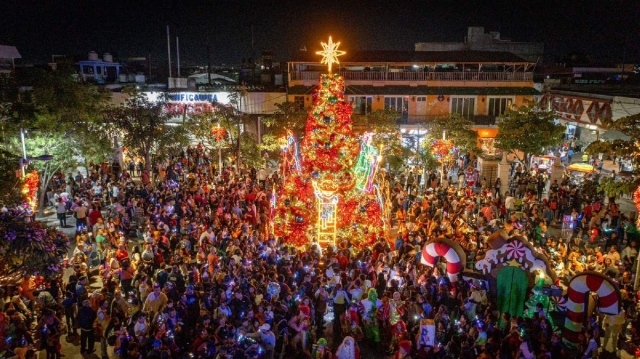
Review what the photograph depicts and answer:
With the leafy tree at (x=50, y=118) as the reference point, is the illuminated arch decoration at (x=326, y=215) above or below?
below

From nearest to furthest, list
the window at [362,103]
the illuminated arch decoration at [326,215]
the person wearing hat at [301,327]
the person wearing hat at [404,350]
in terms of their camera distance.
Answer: the person wearing hat at [404,350], the person wearing hat at [301,327], the illuminated arch decoration at [326,215], the window at [362,103]

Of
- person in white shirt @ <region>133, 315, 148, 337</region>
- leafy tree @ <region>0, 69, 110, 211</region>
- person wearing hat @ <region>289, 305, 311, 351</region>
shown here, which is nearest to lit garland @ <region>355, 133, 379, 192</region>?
person wearing hat @ <region>289, 305, 311, 351</region>

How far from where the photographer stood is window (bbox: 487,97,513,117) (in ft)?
108

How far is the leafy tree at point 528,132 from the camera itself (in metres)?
24.0

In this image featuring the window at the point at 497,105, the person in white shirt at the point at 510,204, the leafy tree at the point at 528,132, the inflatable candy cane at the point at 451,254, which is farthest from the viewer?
the window at the point at 497,105

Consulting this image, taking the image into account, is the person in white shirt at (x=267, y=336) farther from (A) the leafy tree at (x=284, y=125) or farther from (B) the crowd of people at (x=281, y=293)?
(A) the leafy tree at (x=284, y=125)

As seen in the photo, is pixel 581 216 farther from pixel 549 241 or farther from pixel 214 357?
pixel 214 357

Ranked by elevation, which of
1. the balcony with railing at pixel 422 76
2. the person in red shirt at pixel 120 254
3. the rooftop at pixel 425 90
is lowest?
the person in red shirt at pixel 120 254

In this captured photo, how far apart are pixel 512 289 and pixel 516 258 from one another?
0.68m

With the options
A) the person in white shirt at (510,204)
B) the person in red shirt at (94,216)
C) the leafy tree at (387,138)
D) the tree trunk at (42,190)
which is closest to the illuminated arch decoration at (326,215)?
the person in red shirt at (94,216)

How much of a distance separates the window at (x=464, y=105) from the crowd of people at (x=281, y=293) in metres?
16.0

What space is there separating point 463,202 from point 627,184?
5732 millimetres

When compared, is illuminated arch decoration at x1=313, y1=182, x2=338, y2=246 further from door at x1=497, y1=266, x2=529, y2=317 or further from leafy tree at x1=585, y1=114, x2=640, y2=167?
leafy tree at x1=585, y1=114, x2=640, y2=167

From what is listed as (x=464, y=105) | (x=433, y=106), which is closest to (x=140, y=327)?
(x=433, y=106)
